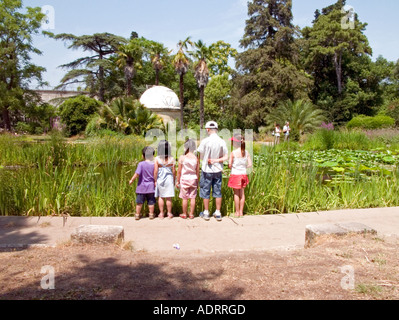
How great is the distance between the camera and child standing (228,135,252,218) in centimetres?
506

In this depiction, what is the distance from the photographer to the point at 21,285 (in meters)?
2.54

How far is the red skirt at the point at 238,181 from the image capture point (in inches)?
198

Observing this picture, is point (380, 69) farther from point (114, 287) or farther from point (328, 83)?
point (114, 287)

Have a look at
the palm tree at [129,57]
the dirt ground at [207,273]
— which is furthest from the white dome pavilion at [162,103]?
the dirt ground at [207,273]

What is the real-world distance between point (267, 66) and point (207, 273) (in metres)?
30.1

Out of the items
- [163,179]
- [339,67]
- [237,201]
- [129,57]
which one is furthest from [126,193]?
[339,67]

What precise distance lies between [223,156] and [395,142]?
45.4ft

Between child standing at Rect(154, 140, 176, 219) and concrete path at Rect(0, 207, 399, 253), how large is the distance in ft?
1.01

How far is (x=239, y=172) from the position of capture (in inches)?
201

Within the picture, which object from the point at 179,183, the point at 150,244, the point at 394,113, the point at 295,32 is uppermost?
the point at 295,32

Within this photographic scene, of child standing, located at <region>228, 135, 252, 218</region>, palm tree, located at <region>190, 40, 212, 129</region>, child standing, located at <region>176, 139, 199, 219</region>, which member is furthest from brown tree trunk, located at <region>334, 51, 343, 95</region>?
child standing, located at <region>176, 139, 199, 219</region>

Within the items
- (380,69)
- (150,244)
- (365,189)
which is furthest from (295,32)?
(150,244)

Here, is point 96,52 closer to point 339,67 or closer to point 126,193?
point 339,67

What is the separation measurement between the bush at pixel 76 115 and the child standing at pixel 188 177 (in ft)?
83.3
